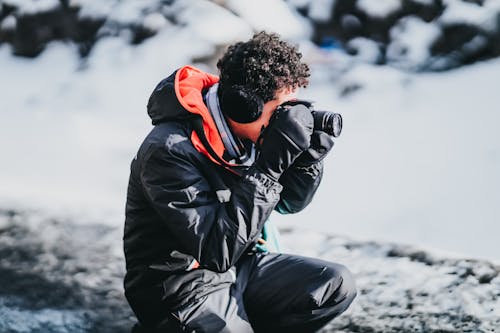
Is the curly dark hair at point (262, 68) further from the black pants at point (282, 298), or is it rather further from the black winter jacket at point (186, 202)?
the black pants at point (282, 298)

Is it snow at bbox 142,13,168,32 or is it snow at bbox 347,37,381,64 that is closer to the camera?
snow at bbox 347,37,381,64

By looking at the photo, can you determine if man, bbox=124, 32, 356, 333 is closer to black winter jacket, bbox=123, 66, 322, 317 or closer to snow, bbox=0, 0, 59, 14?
black winter jacket, bbox=123, 66, 322, 317

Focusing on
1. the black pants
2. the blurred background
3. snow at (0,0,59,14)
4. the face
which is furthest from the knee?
snow at (0,0,59,14)

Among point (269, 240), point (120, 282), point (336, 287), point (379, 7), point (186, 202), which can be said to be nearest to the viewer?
point (186, 202)

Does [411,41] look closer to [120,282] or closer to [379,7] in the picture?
[379,7]

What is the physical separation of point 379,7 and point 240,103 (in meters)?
2.79

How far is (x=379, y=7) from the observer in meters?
4.17

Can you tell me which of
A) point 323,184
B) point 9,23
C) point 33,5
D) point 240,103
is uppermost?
point 240,103

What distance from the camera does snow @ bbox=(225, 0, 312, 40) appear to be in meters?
4.13

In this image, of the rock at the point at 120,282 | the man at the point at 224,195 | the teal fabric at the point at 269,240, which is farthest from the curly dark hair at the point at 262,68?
the rock at the point at 120,282

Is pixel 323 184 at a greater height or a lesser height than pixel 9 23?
lesser

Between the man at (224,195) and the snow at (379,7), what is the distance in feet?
8.33

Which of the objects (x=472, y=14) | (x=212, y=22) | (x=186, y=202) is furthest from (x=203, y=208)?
(x=472, y=14)

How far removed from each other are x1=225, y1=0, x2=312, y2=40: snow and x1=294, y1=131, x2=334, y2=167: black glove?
2.45 meters
